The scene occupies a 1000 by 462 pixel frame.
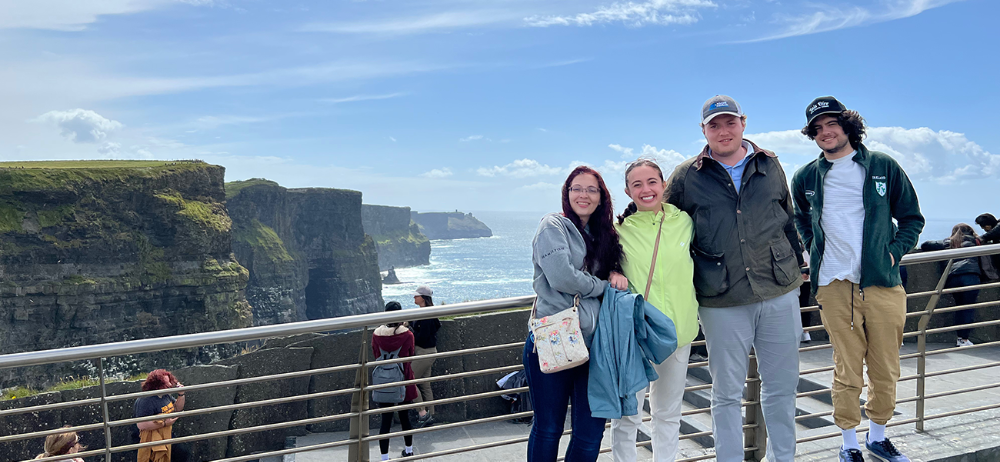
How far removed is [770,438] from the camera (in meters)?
3.02

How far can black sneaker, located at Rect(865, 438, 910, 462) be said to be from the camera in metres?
3.36

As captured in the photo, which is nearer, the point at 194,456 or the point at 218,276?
the point at 194,456

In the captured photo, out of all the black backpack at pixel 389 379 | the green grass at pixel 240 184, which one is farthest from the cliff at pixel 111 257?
the black backpack at pixel 389 379

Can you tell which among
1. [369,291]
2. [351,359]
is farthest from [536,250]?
[369,291]

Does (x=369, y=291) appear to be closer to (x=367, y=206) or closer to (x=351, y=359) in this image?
(x=367, y=206)

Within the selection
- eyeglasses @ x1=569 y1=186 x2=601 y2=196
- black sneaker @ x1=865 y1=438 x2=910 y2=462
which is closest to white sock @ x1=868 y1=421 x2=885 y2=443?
black sneaker @ x1=865 y1=438 x2=910 y2=462

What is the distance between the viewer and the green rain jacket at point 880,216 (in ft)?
9.92

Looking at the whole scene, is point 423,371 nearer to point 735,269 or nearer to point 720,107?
point 735,269

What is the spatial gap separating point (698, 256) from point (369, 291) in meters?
98.3

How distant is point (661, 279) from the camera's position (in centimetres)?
270

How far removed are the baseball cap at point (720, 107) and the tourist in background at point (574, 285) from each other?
64 centimetres

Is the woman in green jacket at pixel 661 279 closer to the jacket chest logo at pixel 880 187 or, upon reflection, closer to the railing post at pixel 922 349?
the jacket chest logo at pixel 880 187

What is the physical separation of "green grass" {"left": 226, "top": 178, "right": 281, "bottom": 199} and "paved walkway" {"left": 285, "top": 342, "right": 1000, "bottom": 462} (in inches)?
3176

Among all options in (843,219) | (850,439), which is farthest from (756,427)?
(843,219)
